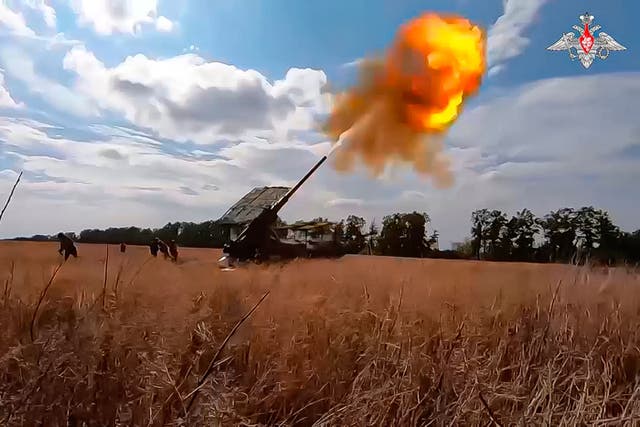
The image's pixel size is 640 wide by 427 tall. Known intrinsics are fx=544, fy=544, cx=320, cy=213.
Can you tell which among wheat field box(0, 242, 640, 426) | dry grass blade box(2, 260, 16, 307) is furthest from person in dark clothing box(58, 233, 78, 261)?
dry grass blade box(2, 260, 16, 307)

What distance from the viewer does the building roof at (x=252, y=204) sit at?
579 inches

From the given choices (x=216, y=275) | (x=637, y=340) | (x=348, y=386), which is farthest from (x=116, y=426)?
(x=637, y=340)

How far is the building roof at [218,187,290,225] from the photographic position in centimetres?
1471

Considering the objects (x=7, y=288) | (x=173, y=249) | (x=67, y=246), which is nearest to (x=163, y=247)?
(x=173, y=249)

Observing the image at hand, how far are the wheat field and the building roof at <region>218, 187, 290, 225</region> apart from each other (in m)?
7.23

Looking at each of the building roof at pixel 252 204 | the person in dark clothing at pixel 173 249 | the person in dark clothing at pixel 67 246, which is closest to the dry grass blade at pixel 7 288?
the person in dark clothing at pixel 67 246

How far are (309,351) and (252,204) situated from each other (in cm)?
1039

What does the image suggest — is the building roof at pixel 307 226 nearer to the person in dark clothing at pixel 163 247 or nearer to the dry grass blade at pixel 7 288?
the person in dark clothing at pixel 163 247

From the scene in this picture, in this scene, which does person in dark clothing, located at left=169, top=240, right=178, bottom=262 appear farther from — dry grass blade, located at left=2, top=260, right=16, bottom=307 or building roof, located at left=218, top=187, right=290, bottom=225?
dry grass blade, located at left=2, top=260, right=16, bottom=307

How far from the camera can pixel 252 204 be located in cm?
1540

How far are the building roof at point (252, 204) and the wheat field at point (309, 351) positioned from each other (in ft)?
23.7

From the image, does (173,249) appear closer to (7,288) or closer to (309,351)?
(7,288)

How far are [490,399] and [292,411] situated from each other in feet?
5.43

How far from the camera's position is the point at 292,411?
461 centimetres
